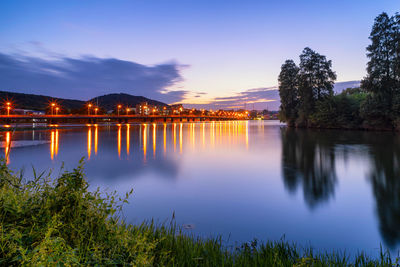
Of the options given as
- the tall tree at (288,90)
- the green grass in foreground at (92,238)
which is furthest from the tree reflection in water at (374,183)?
the tall tree at (288,90)

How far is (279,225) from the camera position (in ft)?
21.5

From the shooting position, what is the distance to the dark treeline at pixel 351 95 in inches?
1528

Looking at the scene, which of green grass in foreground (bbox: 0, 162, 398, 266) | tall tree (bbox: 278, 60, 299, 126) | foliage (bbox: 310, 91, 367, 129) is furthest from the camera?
tall tree (bbox: 278, 60, 299, 126)

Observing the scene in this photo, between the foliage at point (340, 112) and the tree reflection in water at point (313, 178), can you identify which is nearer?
the tree reflection in water at point (313, 178)

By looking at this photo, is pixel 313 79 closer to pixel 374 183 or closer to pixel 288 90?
pixel 288 90

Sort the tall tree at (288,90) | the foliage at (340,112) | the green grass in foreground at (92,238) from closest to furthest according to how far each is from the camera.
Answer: the green grass in foreground at (92,238)
the foliage at (340,112)
the tall tree at (288,90)

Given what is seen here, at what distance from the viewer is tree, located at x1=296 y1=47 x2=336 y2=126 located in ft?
180

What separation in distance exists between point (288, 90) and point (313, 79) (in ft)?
28.6

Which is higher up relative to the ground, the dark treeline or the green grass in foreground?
the dark treeline

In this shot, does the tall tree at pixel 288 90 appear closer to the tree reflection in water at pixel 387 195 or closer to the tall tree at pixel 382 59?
the tall tree at pixel 382 59

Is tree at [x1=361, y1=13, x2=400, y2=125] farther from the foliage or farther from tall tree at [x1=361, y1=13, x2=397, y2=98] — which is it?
the foliage

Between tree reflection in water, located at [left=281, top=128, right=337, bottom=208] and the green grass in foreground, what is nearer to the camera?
the green grass in foreground

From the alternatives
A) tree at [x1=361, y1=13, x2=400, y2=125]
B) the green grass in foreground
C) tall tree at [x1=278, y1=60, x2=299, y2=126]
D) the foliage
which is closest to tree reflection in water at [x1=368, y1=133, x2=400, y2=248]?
the green grass in foreground

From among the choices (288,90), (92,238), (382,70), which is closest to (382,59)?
(382,70)
